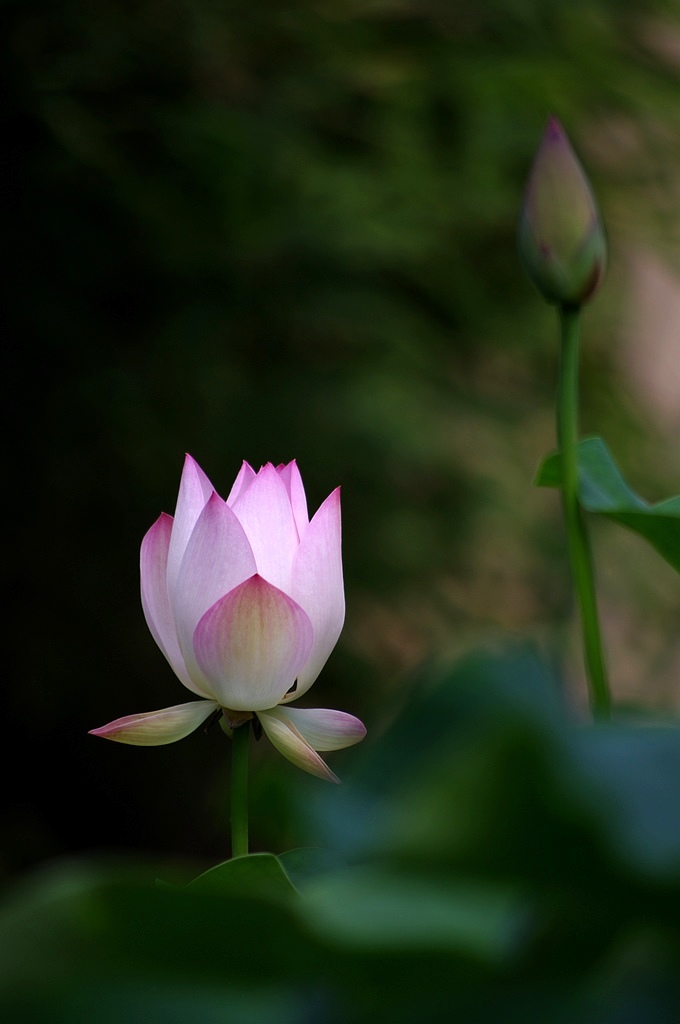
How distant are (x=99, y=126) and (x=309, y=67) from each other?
0.97ft

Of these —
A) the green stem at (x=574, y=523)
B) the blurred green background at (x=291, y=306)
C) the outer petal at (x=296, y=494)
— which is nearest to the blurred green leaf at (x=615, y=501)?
the green stem at (x=574, y=523)

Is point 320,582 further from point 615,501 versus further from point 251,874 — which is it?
point 615,501

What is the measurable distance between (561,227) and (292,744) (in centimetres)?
22

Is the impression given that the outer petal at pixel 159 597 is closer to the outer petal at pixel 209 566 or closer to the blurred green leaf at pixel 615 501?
the outer petal at pixel 209 566

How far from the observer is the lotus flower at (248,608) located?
26 centimetres

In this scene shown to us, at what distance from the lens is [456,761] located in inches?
4.6

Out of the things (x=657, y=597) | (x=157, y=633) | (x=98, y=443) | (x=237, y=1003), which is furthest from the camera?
(x=657, y=597)

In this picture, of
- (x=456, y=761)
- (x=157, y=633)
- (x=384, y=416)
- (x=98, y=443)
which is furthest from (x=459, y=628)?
(x=456, y=761)

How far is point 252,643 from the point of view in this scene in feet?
0.85

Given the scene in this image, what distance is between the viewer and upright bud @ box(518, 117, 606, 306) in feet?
1.25

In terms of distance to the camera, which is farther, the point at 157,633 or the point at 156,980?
the point at 157,633

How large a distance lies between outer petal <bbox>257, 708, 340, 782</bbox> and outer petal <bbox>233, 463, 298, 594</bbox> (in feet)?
0.11

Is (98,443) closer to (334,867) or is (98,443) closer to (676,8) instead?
(676,8)

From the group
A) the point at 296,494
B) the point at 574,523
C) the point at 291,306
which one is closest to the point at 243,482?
the point at 296,494
